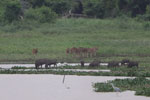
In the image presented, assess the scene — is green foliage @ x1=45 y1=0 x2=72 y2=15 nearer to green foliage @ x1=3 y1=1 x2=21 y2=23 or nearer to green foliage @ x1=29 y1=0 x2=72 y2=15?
green foliage @ x1=29 y1=0 x2=72 y2=15

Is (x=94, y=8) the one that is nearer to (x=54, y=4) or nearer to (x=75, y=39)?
(x=54, y=4)

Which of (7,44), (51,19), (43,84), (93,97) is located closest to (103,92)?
(93,97)

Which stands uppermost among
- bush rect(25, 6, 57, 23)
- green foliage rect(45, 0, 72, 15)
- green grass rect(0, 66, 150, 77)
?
green foliage rect(45, 0, 72, 15)

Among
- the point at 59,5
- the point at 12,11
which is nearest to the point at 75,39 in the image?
the point at 12,11

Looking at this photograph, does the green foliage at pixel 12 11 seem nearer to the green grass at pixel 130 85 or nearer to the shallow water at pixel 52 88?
the shallow water at pixel 52 88

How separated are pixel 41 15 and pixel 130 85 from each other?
81.1ft

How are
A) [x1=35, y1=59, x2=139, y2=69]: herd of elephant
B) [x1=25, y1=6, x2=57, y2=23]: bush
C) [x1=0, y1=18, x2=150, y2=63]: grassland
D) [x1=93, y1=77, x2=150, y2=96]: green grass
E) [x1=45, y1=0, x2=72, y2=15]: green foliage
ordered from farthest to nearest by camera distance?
[x1=45, y1=0, x2=72, y2=15]: green foliage < [x1=25, y1=6, x2=57, y2=23]: bush < [x1=0, y1=18, x2=150, y2=63]: grassland < [x1=35, y1=59, x2=139, y2=69]: herd of elephant < [x1=93, y1=77, x2=150, y2=96]: green grass

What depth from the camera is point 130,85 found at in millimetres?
21078

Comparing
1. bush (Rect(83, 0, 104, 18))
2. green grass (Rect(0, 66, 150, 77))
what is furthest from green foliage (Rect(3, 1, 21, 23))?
green grass (Rect(0, 66, 150, 77))

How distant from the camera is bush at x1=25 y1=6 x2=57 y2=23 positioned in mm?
44719

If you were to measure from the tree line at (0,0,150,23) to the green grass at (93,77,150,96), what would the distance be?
23810mm

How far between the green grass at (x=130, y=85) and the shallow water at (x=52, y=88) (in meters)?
0.31

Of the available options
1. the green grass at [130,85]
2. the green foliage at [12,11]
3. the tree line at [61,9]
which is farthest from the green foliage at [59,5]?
the green grass at [130,85]

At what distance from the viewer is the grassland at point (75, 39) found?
105 feet
